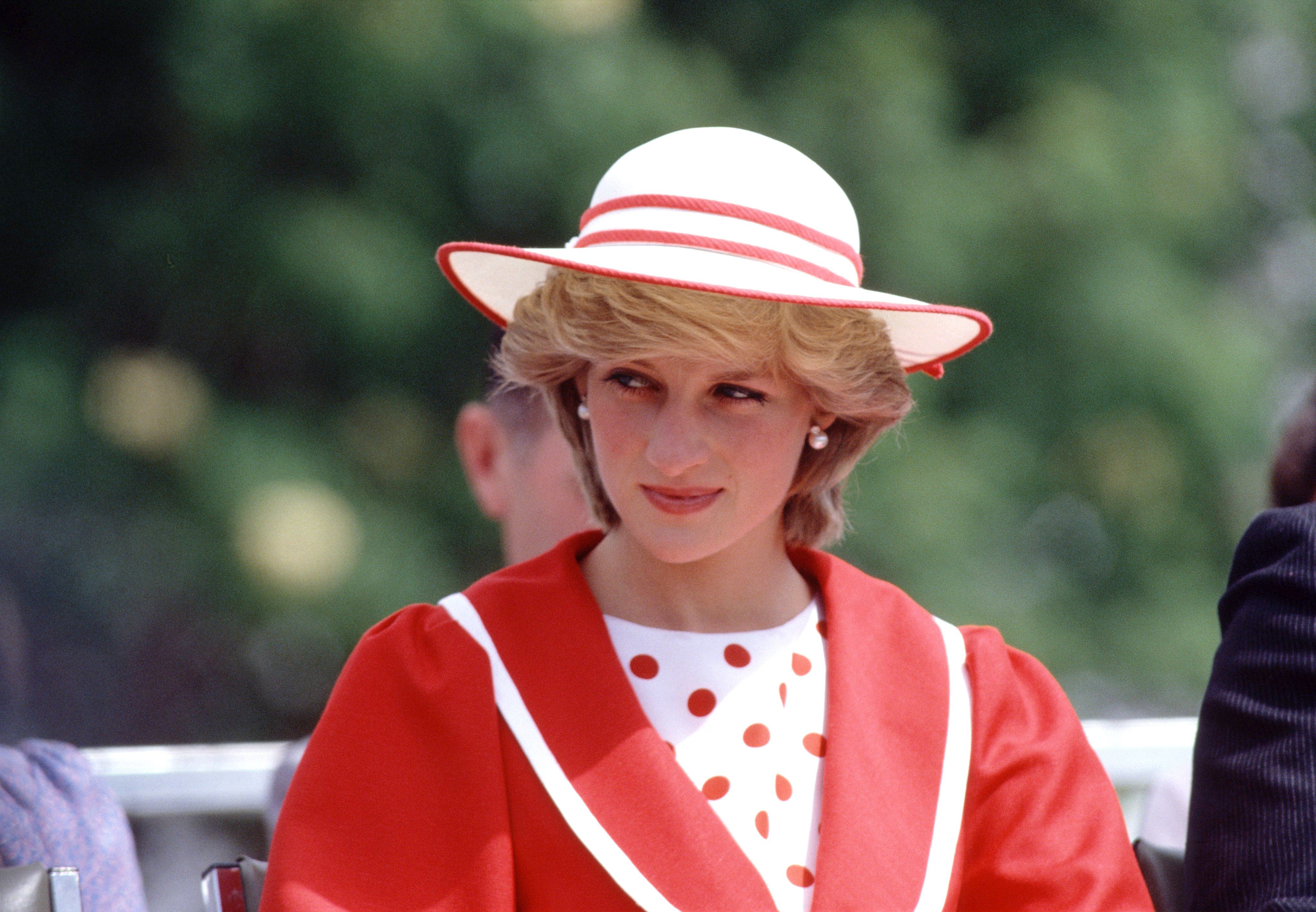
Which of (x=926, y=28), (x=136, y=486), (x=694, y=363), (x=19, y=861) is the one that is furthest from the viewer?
(x=926, y=28)

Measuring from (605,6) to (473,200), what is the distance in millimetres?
706

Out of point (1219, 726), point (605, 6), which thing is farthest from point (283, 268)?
point (1219, 726)

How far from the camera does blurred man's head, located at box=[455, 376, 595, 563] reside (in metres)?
2.74

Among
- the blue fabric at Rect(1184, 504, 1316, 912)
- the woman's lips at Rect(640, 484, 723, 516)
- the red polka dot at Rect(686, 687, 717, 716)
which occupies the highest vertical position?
the woman's lips at Rect(640, 484, 723, 516)

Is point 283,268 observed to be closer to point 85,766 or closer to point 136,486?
point 136,486

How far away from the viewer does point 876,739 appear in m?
1.79

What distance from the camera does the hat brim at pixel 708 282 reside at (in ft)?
5.42

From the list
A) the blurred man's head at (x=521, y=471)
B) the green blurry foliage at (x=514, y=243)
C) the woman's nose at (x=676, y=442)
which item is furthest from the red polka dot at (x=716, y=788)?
the green blurry foliage at (x=514, y=243)

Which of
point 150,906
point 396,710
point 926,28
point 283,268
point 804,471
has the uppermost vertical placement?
point 926,28

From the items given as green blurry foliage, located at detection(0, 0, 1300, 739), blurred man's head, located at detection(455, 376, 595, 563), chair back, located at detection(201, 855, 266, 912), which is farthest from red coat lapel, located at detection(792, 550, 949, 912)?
green blurry foliage, located at detection(0, 0, 1300, 739)

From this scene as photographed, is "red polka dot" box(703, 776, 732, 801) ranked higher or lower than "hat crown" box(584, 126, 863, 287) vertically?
lower

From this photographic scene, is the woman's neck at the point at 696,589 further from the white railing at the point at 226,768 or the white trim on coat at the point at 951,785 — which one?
the white railing at the point at 226,768

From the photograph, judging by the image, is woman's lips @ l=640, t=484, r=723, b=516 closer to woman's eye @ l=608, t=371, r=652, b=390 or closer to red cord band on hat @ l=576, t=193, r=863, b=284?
woman's eye @ l=608, t=371, r=652, b=390

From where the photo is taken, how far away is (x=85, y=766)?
2.08 metres
